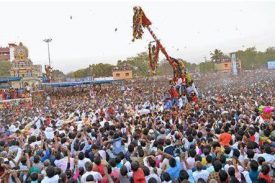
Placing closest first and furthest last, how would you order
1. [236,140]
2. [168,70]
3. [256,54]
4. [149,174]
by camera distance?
[149,174] < [236,140] < [168,70] < [256,54]

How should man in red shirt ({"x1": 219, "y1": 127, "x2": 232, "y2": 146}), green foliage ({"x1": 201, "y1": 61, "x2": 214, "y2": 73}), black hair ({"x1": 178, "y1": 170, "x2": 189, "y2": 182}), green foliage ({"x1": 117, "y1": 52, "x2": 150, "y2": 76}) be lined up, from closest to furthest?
black hair ({"x1": 178, "y1": 170, "x2": 189, "y2": 182}) < man in red shirt ({"x1": 219, "y1": 127, "x2": 232, "y2": 146}) < green foliage ({"x1": 117, "y1": 52, "x2": 150, "y2": 76}) < green foliage ({"x1": 201, "y1": 61, "x2": 214, "y2": 73})

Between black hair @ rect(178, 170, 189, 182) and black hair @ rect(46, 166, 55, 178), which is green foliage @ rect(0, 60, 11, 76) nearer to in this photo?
black hair @ rect(46, 166, 55, 178)

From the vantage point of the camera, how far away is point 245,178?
17.2 feet

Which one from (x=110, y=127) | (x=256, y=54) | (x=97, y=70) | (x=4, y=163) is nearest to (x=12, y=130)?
(x=110, y=127)

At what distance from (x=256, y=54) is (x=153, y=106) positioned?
75515 millimetres

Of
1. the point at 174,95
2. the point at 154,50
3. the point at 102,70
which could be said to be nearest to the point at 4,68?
the point at 102,70

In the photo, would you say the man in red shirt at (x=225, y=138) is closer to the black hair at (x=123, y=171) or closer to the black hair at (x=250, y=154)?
the black hair at (x=250, y=154)

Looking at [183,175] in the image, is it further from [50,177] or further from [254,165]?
[50,177]

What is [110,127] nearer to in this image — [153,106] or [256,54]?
[153,106]

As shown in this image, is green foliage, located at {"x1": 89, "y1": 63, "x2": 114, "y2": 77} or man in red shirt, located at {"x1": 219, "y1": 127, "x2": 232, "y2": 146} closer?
man in red shirt, located at {"x1": 219, "y1": 127, "x2": 232, "y2": 146}

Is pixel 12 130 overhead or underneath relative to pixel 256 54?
underneath

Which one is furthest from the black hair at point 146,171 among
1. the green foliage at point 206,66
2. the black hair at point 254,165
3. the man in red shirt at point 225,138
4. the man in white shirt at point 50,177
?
the green foliage at point 206,66

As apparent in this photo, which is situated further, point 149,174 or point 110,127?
point 110,127

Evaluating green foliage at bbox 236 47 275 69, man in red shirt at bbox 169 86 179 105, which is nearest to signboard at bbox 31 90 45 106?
man in red shirt at bbox 169 86 179 105
